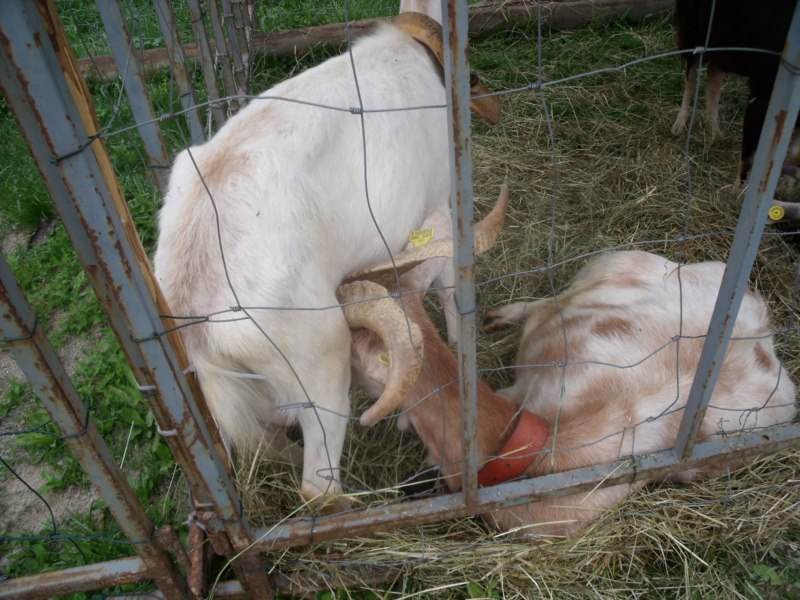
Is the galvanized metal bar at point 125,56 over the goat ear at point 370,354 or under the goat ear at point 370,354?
over

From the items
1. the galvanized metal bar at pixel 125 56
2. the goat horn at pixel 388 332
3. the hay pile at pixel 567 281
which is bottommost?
the hay pile at pixel 567 281

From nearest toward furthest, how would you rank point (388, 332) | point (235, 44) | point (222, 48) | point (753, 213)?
point (753, 213), point (388, 332), point (222, 48), point (235, 44)

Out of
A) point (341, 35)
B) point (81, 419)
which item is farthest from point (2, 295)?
point (341, 35)

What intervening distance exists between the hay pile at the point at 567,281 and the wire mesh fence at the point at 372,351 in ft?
0.10

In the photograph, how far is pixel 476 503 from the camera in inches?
87.6

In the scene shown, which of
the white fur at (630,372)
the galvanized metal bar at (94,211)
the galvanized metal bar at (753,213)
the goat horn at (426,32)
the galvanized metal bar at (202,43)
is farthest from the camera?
the galvanized metal bar at (202,43)

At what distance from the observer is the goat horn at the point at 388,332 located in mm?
2076

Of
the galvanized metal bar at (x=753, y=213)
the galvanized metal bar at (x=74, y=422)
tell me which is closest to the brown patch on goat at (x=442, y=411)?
the galvanized metal bar at (x=753, y=213)

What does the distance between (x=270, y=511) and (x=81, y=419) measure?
100cm

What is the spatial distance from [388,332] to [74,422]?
975 millimetres

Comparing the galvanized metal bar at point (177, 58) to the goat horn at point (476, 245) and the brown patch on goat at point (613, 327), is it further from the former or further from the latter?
the brown patch on goat at point (613, 327)

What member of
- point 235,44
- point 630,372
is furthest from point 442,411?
point 235,44

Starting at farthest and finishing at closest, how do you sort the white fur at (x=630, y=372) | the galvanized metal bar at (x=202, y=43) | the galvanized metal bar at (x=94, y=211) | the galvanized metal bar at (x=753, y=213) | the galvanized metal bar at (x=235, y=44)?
the galvanized metal bar at (x=235, y=44), the galvanized metal bar at (x=202, y=43), the white fur at (x=630, y=372), the galvanized metal bar at (x=753, y=213), the galvanized metal bar at (x=94, y=211)

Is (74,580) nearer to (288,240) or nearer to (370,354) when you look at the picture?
(370,354)
